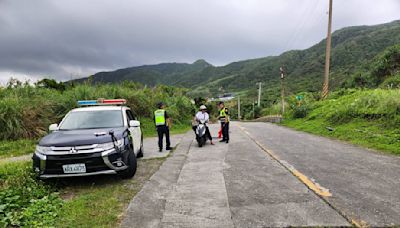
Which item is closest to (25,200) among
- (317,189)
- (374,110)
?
(317,189)

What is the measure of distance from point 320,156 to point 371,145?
2831 millimetres

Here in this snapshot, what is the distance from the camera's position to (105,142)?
16.9 ft

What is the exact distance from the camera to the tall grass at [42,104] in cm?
1063

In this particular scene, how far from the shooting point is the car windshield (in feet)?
20.8

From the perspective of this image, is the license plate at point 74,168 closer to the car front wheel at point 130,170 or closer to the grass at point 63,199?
the grass at point 63,199

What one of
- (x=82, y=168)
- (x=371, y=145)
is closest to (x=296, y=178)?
(x=82, y=168)

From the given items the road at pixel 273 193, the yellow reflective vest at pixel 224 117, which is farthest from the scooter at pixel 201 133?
the road at pixel 273 193

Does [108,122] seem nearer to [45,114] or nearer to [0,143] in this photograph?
[0,143]

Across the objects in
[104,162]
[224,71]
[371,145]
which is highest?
[224,71]

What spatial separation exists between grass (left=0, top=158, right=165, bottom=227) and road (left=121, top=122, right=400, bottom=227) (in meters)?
0.33

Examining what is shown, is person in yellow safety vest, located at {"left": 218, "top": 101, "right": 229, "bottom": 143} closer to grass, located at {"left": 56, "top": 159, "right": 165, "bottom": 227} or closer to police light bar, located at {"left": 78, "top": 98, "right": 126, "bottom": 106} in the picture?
police light bar, located at {"left": 78, "top": 98, "right": 126, "bottom": 106}

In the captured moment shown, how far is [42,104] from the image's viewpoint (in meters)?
12.2

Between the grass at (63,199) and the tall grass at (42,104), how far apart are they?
5371 mm

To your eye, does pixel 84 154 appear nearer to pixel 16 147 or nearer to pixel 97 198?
pixel 97 198
